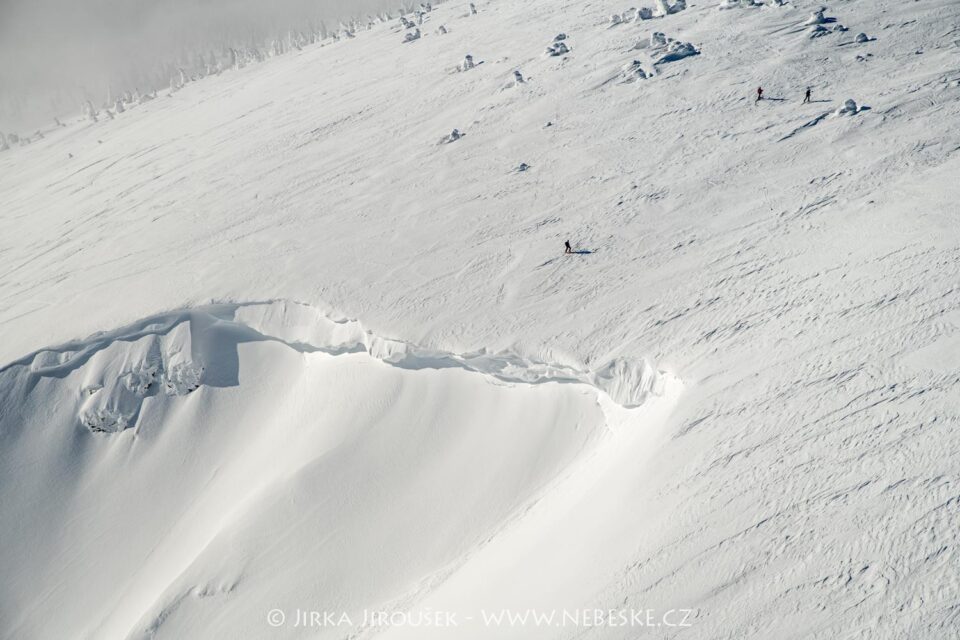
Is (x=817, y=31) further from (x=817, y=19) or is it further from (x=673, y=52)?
(x=673, y=52)

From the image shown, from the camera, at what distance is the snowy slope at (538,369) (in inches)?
323

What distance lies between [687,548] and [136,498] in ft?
40.3

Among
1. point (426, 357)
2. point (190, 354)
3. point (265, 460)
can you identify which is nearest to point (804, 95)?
point (426, 357)

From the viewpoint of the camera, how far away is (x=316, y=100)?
29969mm

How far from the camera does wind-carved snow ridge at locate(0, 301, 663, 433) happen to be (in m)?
14.0

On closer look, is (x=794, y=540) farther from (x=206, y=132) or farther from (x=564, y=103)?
(x=206, y=132)

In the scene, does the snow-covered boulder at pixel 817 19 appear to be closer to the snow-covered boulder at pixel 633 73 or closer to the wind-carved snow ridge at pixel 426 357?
the snow-covered boulder at pixel 633 73

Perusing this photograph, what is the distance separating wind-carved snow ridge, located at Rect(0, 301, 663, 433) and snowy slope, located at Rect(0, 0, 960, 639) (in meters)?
0.08

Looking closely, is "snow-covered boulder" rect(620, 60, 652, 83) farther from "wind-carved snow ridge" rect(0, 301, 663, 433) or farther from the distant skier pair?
"wind-carved snow ridge" rect(0, 301, 663, 433)

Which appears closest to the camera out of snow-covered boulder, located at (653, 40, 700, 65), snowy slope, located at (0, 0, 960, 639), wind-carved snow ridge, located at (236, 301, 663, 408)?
snowy slope, located at (0, 0, 960, 639)

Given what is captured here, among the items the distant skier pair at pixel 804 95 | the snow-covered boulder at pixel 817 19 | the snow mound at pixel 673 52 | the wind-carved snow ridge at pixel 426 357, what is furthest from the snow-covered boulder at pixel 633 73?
the wind-carved snow ridge at pixel 426 357

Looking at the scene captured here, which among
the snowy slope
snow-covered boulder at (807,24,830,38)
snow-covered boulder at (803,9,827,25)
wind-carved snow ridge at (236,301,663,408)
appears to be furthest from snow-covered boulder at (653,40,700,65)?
wind-carved snow ridge at (236,301,663,408)

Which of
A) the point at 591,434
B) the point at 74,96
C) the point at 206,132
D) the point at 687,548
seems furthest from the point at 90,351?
the point at 74,96

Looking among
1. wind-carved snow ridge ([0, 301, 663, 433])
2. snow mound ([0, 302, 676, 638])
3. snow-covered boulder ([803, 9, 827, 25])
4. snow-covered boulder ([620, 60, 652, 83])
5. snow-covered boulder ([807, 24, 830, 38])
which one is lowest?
snow mound ([0, 302, 676, 638])
